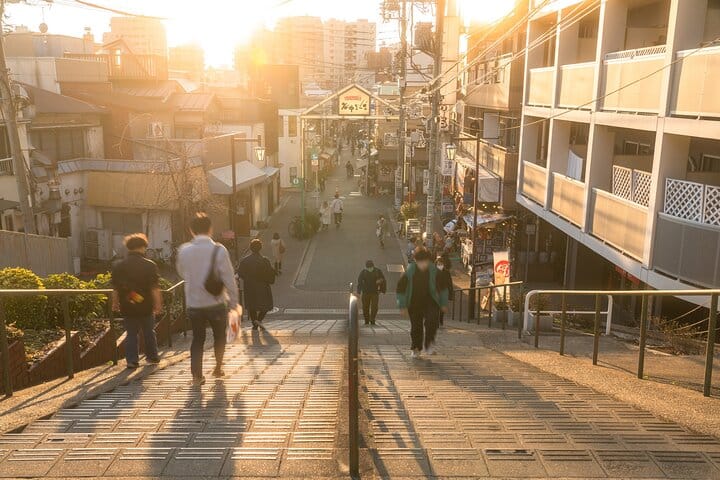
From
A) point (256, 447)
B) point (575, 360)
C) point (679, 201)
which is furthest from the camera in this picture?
point (679, 201)

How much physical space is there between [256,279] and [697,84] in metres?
7.91

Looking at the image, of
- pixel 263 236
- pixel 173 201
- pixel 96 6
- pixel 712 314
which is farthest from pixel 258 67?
pixel 712 314

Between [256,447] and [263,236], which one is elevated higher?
[256,447]

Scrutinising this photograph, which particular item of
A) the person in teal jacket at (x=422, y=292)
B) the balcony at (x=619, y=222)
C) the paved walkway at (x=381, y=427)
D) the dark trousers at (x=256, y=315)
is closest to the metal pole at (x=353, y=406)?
the paved walkway at (x=381, y=427)

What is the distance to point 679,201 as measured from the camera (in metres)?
11.0

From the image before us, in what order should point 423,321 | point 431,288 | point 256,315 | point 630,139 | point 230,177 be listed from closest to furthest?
point 431,288 < point 423,321 < point 256,315 < point 630,139 < point 230,177

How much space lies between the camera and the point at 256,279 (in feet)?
37.2

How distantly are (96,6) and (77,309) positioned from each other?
24.7ft

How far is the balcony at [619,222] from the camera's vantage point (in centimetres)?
1213

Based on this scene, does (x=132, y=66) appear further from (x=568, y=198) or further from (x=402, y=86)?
(x=568, y=198)

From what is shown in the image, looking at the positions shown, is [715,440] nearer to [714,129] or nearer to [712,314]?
[712,314]

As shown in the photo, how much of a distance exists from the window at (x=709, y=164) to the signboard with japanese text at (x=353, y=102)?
18725mm

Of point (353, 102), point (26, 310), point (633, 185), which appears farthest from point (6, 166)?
point (633, 185)

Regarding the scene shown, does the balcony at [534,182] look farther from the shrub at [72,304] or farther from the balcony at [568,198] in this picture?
the shrub at [72,304]
